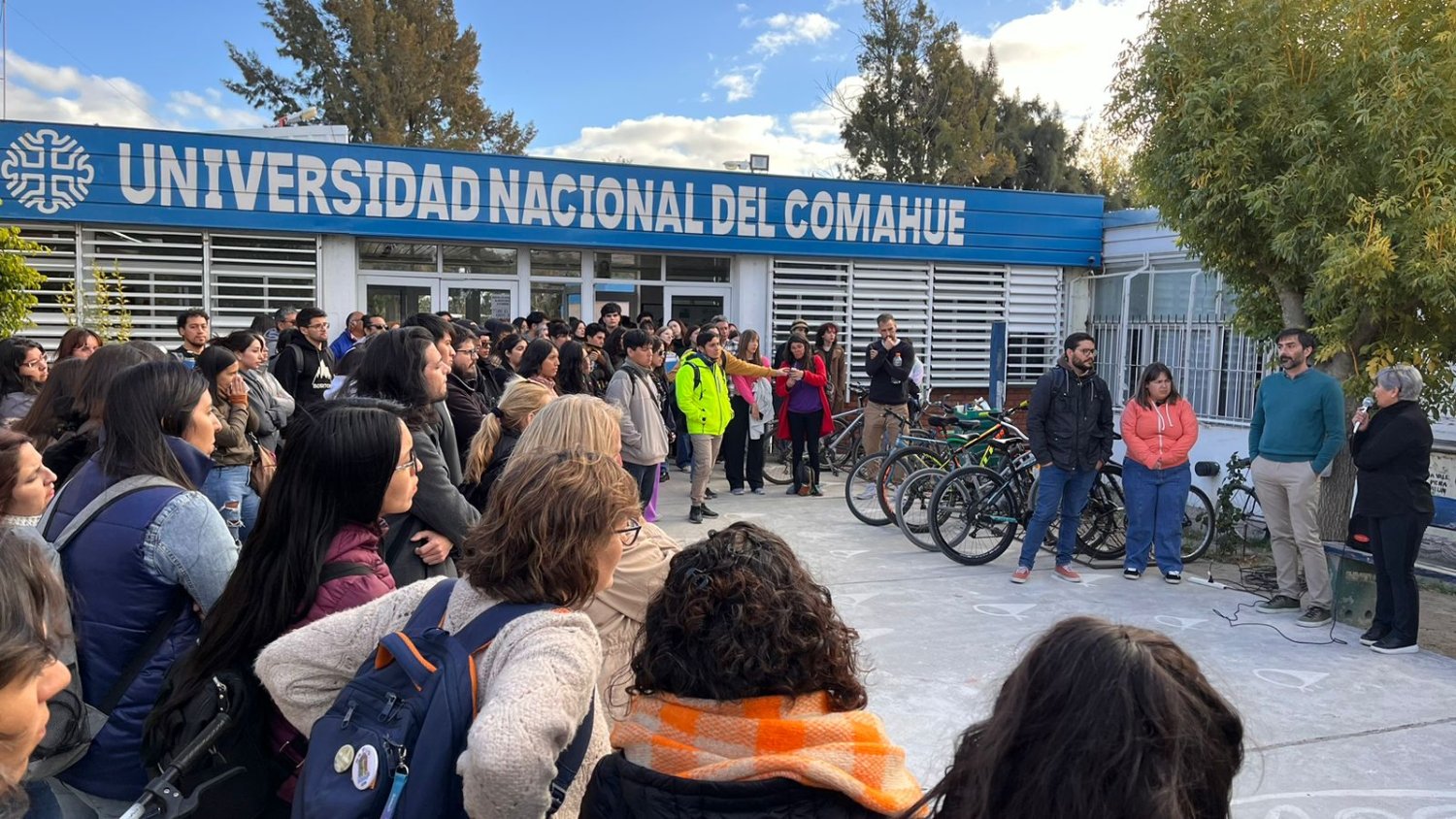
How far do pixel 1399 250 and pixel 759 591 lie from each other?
5997 mm

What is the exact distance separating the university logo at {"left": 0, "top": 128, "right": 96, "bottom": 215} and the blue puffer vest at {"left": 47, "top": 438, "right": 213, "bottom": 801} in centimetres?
1024

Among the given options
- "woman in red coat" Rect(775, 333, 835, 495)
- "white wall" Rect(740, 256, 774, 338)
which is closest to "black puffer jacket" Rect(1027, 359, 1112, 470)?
"woman in red coat" Rect(775, 333, 835, 495)

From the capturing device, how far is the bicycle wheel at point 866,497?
8859mm

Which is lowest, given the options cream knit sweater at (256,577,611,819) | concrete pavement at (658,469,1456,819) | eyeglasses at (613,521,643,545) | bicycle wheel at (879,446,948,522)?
concrete pavement at (658,469,1456,819)

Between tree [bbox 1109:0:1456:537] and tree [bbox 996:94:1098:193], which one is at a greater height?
tree [bbox 996:94:1098:193]

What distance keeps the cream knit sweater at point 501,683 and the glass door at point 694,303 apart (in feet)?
38.0

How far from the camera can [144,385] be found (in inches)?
110

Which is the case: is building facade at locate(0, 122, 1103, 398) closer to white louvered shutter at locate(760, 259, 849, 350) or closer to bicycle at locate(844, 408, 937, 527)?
white louvered shutter at locate(760, 259, 849, 350)

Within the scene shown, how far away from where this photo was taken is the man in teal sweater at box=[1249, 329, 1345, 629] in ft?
20.1

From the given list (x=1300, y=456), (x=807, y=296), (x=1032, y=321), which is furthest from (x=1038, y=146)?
(x=1300, y=456)

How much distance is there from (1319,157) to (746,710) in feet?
20.7

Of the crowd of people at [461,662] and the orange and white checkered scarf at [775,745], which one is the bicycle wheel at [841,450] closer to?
the crowd of people at [461,662]

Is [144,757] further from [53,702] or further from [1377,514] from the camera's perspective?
[1377,514]

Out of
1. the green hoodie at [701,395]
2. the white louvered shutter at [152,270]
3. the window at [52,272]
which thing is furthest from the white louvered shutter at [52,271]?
the green hoodie at [701,395]
